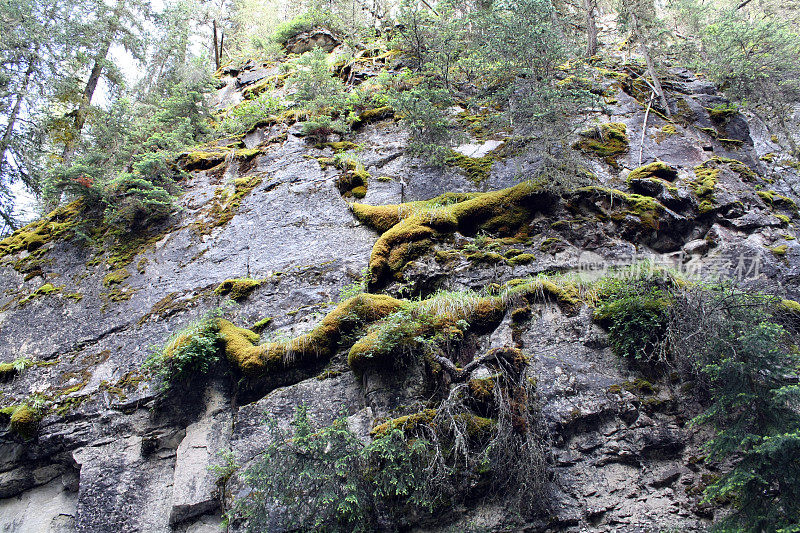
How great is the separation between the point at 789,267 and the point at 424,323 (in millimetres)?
5867

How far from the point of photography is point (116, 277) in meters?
9.20

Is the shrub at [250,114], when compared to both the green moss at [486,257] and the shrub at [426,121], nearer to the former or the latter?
the shrub at [426,121]

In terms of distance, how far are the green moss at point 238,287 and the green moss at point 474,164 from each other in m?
4.94

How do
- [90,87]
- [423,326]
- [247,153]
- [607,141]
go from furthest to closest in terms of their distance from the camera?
[90,87], [247,153], [607,141], [423,326]

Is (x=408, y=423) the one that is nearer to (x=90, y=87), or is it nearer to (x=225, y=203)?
(x=225, y=203)

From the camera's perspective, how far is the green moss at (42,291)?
8962mm

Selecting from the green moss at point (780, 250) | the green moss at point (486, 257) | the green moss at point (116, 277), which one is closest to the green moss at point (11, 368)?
the green moss at point (116, 277)

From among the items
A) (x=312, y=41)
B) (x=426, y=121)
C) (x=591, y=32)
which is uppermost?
(x=312, y=41)

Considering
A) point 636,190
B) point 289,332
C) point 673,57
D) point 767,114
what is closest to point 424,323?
point 289,332

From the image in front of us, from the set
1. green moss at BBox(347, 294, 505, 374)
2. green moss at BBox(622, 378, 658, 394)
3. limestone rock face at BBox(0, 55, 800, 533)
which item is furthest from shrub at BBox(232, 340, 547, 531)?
green moss at BBox(622, 378, 658, 394)

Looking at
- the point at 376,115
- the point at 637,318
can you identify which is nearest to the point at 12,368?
the point at 376,115

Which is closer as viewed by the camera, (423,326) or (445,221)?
(423,326)

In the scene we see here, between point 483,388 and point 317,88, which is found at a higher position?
point 317,88

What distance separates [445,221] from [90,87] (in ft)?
43.2
